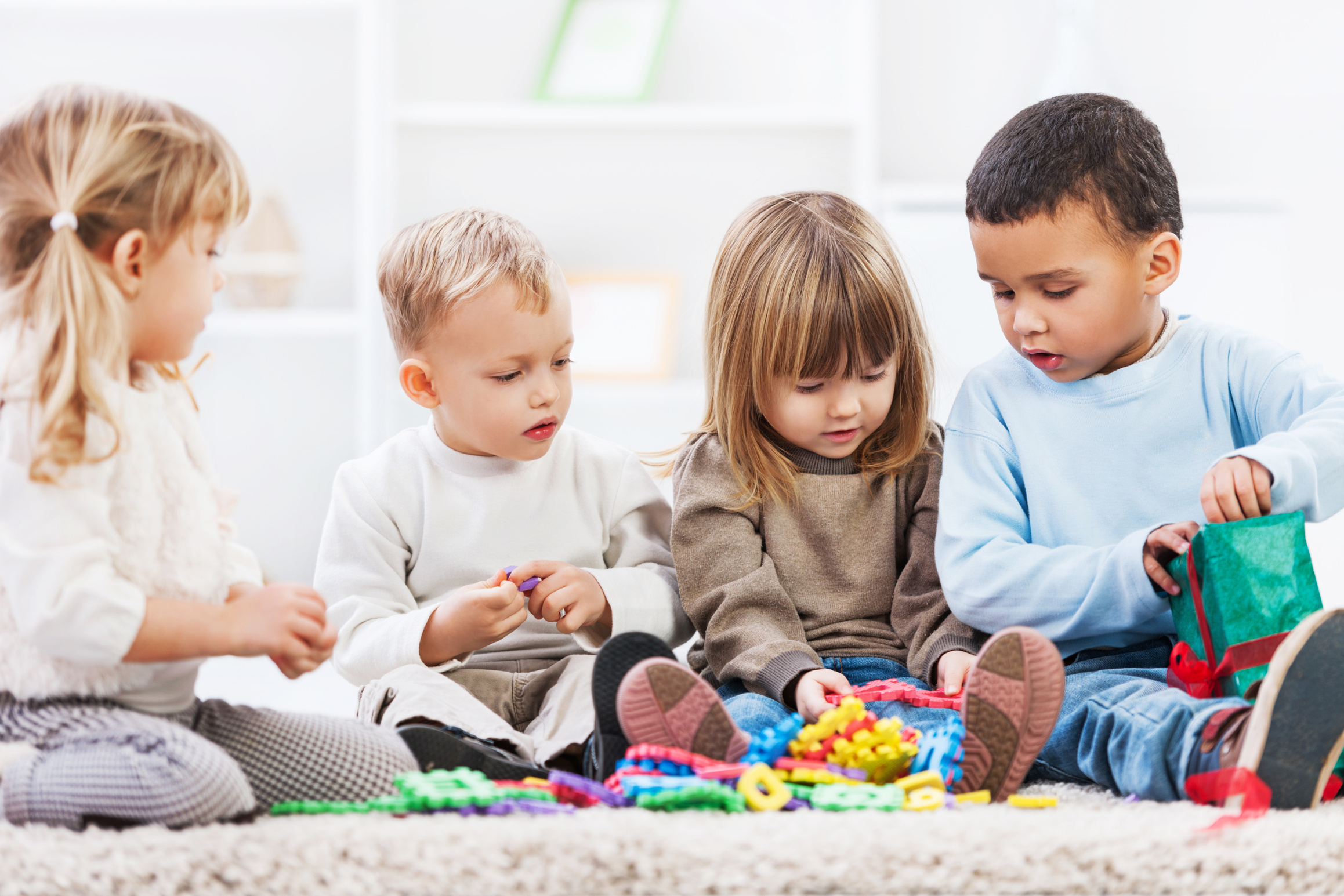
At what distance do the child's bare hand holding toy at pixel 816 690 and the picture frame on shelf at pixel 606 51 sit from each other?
4.53 feet

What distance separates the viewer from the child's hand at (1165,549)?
2.98 feet

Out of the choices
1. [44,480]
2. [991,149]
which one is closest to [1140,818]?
[991,149]

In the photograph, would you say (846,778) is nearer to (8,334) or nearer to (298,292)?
(8,334)

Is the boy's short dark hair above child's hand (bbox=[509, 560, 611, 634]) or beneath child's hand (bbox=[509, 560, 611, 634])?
above

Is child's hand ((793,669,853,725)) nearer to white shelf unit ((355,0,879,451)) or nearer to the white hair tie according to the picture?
the white hair tie

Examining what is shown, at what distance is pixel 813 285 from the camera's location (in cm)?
107

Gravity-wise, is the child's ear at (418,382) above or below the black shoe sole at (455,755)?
above

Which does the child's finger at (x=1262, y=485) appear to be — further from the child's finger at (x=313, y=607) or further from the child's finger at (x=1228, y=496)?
the child's finger at (x=313, y=607)

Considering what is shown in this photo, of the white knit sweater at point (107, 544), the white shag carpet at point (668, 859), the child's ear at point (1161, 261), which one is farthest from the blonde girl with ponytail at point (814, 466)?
the white knit sweater at point (107, 544)

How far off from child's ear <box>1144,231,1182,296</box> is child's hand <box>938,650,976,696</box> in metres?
0.37

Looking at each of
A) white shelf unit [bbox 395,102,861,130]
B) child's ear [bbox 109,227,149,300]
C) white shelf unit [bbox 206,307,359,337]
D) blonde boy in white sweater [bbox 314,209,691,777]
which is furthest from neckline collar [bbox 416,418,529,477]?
white shelf unit [bbox 395,102,861,130]

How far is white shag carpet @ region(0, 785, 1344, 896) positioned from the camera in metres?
0.67

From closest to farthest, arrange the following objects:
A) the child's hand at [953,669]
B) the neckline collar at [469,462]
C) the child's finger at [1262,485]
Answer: the child's finger at [1262,485], the child's hand at [953,669], the neckline collar at [469,462]

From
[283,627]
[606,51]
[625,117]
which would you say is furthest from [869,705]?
[606,51]
